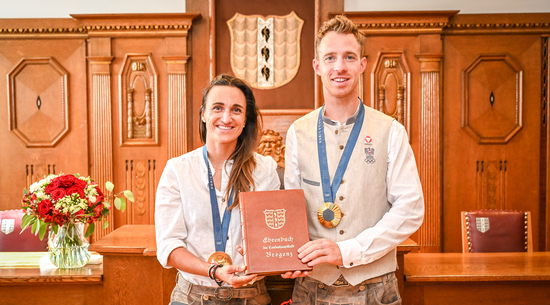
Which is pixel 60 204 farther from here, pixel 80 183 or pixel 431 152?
pixel 431 152

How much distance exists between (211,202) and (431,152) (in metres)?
3.09

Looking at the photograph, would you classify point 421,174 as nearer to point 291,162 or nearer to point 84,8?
point 291,162

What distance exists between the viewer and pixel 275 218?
4.60 feet

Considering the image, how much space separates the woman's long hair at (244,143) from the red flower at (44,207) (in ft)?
3.04

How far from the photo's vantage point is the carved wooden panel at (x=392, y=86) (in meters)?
4.04

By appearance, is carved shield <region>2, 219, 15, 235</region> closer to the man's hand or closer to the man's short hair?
the man's hand

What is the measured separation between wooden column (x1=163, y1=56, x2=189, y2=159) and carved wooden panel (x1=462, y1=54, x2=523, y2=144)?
9.18 feet

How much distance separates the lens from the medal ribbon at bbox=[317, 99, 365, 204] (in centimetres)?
150

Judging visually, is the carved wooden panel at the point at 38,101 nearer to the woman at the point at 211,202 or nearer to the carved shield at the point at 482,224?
the woman at the point at 211,202

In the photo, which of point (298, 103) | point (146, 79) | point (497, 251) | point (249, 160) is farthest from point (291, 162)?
point (146, 79)

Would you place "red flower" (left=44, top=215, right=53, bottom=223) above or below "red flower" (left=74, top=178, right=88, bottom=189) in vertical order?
below

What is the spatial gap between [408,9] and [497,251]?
2.53 metres

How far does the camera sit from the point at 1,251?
2586 mm

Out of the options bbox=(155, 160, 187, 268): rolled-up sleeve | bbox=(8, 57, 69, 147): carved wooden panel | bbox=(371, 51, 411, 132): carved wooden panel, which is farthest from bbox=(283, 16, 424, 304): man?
bbox=(8, 57, 69, 147): carved wooden panel
